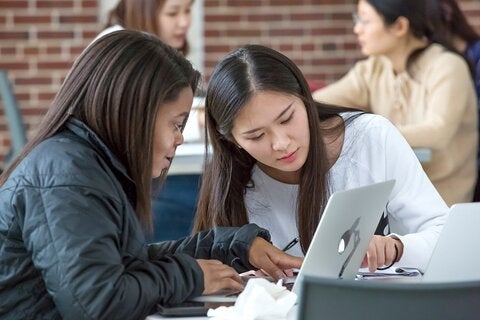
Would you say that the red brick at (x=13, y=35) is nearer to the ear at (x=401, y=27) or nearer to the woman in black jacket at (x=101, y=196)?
the ear at (x=401, y=27)

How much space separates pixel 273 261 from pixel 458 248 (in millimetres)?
460

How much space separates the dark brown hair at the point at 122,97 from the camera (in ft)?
7.53

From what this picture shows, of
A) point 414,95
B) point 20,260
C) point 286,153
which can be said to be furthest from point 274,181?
point 414,95

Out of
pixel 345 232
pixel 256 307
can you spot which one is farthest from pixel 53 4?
pixel 256 307

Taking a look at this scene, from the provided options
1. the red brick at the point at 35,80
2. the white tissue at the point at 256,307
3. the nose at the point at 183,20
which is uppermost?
the nose at the point at 183,20

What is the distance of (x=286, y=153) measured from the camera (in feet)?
9.17

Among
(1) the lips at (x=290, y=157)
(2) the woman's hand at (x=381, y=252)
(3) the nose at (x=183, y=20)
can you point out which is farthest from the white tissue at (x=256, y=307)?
(3) the nose at (x=183, y=20)

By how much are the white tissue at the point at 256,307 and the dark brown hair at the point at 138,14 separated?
296 cm

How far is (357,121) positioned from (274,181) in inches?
10.8

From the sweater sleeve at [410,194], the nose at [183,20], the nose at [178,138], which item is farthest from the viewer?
the nose at [183,20]

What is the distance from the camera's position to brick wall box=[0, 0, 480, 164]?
638 centimetres

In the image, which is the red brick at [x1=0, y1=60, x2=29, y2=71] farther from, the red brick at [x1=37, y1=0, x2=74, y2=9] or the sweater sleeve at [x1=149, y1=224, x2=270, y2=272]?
the sweater sleeve at [x1=149, y1=224, x2=270, y2=272]

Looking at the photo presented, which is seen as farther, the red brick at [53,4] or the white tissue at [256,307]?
the red brick at [53,4]

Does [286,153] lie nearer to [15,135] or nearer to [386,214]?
[386,214]
